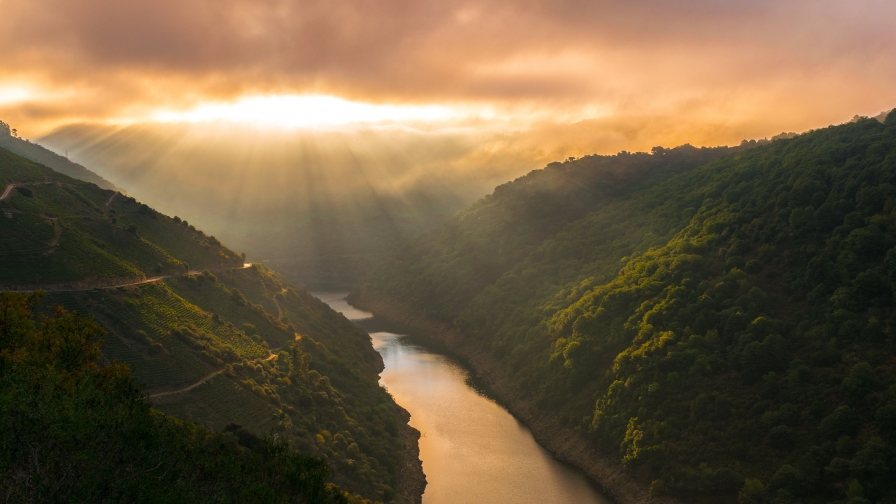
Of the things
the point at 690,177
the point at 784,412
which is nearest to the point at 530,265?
the point at 690,177

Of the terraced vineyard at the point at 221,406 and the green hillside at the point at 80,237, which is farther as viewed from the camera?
Answer: the green hillside at the point at 80,237

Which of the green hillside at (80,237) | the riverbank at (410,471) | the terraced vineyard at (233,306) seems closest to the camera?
the riverbank at (410,471)

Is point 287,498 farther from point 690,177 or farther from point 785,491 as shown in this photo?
point 690,177

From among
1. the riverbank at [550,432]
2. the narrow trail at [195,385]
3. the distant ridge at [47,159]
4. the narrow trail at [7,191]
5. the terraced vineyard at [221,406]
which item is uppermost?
the distant ridge at [47,159]

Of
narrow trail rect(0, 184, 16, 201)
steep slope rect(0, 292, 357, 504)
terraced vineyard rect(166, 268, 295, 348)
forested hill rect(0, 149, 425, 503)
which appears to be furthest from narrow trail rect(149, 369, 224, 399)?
narrow trail rect(0, 184, 16, 201)

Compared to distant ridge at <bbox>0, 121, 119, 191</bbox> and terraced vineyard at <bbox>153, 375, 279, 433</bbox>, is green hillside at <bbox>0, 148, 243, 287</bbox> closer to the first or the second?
terraced vineyard at <bbox>153, 375, 279, 433</bbox>

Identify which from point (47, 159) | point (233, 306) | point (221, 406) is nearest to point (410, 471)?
point (221, 406)

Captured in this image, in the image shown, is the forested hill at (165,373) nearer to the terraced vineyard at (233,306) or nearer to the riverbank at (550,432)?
the terraced vineyard at (233,306)

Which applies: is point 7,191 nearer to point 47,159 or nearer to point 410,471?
point 410,471

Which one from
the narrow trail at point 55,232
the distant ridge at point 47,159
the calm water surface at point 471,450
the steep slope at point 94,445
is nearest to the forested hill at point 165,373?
the steep slope at point 94,445
